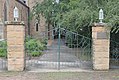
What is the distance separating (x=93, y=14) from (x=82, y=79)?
13.8 feet

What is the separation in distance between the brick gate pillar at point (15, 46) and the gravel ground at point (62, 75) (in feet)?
1.89

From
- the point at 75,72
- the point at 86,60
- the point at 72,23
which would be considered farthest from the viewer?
the point at 72,23

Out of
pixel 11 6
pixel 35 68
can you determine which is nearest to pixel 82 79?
pixel 35 68

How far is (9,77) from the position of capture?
10.2 meters

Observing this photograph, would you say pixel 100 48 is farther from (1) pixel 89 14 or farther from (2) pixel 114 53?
(2) pixel 114 53

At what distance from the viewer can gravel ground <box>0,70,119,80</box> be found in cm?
1006

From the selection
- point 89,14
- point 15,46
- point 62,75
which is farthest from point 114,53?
point 15,46

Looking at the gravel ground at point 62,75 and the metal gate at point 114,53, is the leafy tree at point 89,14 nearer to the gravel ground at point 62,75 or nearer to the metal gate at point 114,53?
the metal gate at point 114,53

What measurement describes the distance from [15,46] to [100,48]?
3.55 m

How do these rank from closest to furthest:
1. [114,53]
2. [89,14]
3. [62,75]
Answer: [62,75] < [89,14] < [114,53]

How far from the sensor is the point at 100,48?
1190cm

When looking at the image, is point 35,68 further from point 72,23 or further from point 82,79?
point 72,23

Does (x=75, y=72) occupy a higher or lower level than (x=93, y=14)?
lower

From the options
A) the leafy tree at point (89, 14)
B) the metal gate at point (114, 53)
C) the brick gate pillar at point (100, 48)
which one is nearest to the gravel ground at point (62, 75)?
the brick gate pillar at point (100, 48)
